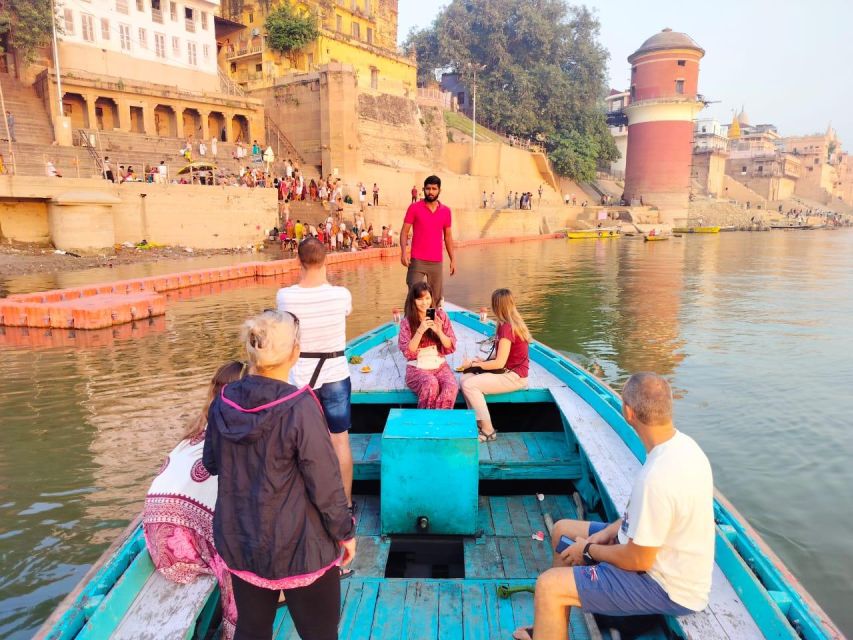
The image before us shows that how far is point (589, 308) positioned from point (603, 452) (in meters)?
11.8

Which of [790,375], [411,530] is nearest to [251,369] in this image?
[411,530]

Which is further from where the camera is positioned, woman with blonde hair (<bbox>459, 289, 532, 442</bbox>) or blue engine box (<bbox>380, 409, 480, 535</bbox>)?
woman with blonde hair (<bbox>459, 289, 532, 442</bbox>)

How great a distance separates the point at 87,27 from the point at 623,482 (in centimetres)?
3601

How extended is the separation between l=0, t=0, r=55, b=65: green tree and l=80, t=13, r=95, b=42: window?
278 cm

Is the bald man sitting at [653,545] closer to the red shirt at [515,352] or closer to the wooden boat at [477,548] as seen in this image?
the wooden boat at [477,548]

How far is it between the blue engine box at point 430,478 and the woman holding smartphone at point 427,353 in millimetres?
1223

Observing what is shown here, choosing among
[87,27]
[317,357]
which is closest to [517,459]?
[317,357]

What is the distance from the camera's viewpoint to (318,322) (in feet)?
12.6

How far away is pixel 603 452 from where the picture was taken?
439 cm

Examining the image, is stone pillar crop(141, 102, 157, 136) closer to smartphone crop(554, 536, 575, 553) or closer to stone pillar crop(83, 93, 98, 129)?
stone pillar crop(83, 93, 98, 129)

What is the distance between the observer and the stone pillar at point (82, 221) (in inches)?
801

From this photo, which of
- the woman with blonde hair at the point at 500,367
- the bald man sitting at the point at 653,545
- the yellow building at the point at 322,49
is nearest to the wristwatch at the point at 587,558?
the bald man sitting at the point at 653,545

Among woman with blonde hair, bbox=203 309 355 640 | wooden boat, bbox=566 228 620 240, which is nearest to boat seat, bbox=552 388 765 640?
woman with blonde hair, bbox=203 309 355 640

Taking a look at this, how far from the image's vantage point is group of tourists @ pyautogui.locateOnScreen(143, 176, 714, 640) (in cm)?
213
